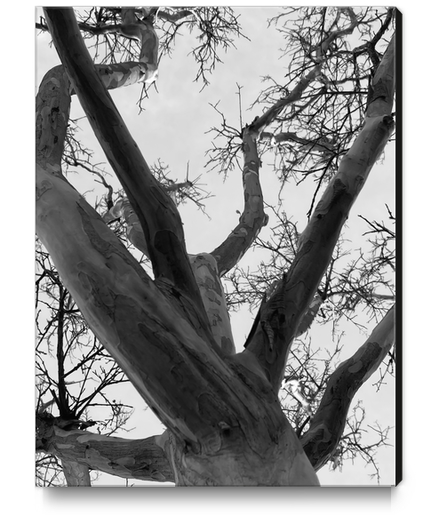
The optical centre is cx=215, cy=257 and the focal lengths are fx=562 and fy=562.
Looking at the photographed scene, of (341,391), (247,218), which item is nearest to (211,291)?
(341,391)

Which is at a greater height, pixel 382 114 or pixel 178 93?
pixel 178 93

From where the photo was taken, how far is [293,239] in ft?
6.76

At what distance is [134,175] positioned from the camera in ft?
4.06

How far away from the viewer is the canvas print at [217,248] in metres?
1.03

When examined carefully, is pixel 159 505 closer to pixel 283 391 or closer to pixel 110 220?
pixel 283 391

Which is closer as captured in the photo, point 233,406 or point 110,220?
point 233,406

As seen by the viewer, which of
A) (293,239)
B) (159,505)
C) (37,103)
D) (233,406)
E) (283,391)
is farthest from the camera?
(293,239)

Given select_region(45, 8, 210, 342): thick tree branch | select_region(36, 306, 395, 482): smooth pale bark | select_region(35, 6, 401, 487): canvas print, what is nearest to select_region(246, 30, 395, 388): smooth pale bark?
select_region(35, 6, 401, 487): canvas print

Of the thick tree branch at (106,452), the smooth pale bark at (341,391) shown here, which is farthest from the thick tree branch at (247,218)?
the thick tree branch at (106,452)

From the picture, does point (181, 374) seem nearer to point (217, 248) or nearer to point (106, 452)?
point (106, 452)

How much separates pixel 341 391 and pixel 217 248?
2.15 ft

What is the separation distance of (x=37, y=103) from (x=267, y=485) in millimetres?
1154

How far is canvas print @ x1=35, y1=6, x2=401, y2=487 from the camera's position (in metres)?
1.03
